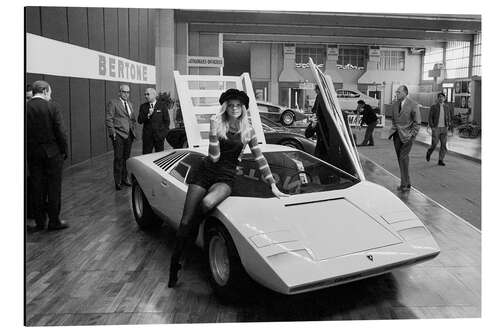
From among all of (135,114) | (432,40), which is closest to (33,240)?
(135,114)

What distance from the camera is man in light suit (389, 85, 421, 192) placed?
5.70 m

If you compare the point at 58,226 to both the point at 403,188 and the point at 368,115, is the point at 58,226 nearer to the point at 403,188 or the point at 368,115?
the point at 368,115

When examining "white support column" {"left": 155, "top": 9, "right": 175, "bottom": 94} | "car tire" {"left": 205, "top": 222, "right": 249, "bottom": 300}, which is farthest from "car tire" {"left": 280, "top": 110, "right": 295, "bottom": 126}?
"car tire" {"left": 205, "top": 222, "right": 249, "bottom": 300}

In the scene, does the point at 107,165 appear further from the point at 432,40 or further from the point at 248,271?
the point at 432,40

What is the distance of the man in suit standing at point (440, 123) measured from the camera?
4.89 m

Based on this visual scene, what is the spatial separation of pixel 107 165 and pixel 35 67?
1961mm

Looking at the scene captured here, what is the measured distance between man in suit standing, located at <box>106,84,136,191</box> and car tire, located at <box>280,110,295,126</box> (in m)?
1.53

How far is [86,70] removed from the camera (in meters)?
4.02

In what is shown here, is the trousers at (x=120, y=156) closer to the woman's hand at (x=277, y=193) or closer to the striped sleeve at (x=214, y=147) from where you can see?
the striped sleeve at (x=214, y=147)

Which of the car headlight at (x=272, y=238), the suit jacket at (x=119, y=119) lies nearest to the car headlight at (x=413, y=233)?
the car headlight at (x=272, y=238)

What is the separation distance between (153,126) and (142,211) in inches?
68.1

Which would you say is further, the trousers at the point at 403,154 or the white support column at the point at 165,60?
the trousers at the point at 403,154

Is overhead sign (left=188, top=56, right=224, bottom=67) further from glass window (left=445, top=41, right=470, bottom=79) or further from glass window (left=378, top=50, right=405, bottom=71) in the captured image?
glass window (left=445, top=41, right=470, bottom=79)

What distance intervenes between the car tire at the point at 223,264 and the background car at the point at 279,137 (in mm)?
1603
